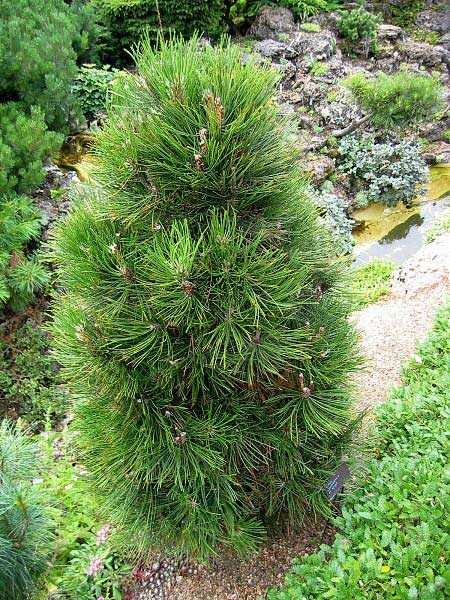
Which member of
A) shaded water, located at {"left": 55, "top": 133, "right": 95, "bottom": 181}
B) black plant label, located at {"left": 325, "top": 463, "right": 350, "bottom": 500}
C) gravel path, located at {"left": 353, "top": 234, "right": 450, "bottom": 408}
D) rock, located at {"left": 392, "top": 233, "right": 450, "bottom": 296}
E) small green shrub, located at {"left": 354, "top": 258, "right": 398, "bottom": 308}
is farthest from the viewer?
shaded water, located at {"left": 55, "top": 133, "right": 95, "bottom": 181}

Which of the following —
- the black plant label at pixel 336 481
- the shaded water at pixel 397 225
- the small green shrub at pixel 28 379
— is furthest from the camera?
the shaded water at pixel 397 225

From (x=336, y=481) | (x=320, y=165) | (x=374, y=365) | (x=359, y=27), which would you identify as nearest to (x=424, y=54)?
(x=359, y=27)

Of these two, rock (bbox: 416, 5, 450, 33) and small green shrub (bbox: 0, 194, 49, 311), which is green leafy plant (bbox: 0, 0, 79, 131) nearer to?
small green shrub (bbox: 0, 194, 49, 311)

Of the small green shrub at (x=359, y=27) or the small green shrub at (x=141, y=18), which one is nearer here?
the small green shrub at (x=141, y=18)

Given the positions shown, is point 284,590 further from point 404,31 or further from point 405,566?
point 404,31

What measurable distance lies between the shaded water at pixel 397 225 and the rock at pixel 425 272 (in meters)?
1.09

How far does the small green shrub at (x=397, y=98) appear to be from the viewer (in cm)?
659

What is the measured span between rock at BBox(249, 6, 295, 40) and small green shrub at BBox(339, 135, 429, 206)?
3.49 meters

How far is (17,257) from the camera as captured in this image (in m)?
3.67

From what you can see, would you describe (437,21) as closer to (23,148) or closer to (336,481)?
(23,148)

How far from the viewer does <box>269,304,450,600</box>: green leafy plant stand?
1522mm

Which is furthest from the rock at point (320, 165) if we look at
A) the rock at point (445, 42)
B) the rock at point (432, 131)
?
the rock at point (445, 42)

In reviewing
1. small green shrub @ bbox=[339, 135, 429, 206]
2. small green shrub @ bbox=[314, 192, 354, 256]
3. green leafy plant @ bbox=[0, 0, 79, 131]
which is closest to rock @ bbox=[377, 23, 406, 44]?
small green shrub @ bbox=[339, 135, 429, 206]

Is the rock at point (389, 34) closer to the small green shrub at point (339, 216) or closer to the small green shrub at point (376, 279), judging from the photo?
the small green shrub at point (339, 216)
